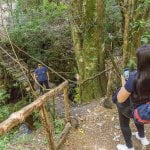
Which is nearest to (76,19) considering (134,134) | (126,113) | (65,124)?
(65,124)

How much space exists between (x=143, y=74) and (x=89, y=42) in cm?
494

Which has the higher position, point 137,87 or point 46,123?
point 137,87

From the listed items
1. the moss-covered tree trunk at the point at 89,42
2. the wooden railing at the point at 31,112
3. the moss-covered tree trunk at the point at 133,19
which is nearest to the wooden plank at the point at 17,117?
the wooden railing at the point at 31,112

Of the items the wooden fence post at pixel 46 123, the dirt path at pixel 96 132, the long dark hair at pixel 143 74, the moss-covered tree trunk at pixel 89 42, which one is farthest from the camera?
the moss-covered tree trunk at pixel 89 42

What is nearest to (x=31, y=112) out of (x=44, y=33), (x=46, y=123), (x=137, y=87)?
(x=46, y=123)

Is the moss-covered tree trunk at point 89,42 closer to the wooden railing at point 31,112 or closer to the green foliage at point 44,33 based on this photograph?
the green foliage at point 44,33

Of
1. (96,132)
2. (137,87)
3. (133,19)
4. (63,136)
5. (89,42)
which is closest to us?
(137,87)

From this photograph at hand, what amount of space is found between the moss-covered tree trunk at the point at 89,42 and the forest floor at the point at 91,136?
7.31 feet

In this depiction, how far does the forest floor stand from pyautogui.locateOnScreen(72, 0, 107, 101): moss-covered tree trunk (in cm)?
223

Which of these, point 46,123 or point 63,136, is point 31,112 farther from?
point 63,136

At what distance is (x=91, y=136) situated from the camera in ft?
18.3

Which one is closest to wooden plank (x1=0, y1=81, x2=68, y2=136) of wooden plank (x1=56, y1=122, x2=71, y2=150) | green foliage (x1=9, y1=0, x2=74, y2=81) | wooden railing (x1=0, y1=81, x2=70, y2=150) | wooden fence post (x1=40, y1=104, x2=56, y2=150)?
wooden railing (x1=0, y1=81, x2=70, y2=150)

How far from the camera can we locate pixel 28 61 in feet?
47.9

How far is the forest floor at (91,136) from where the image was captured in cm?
529
